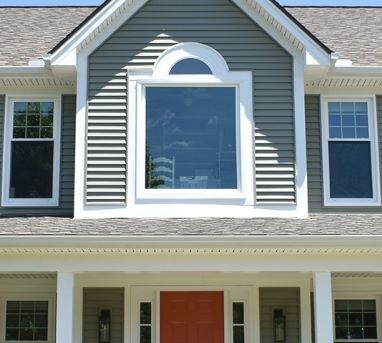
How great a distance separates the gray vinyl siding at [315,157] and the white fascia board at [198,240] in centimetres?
210

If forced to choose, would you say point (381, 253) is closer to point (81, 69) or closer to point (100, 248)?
point (100, 248)

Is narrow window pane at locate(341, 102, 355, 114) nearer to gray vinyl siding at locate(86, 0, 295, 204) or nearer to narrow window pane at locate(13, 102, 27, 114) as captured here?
gray vinyl siding at locate(86, 0, 295, 204)

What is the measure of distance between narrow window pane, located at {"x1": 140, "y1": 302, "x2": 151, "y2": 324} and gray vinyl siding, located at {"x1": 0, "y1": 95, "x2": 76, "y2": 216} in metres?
1.93

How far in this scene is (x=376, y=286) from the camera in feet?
38.2

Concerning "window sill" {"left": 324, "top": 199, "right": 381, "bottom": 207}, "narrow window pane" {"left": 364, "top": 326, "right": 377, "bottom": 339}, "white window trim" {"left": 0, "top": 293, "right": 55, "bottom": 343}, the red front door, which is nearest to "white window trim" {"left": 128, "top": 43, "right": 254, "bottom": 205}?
"window sill" {"left": 324, "top": 199, "right": 381, "bottom": 207}

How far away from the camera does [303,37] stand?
10586 mm

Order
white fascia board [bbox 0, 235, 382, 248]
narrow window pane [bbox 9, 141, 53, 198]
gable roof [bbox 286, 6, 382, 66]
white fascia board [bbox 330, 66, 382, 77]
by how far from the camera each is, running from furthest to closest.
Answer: gable roof [bbox 286, 6, 382, 66]
narrow window pane [bbox 9, 141, 53, 198]
white fascia board [bbox 330, 66, 382, 77]
white fascia board [bbox 0, 235, 382, 248]

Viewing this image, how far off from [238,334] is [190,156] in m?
2.99

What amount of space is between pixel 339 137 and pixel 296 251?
2897 millimetres

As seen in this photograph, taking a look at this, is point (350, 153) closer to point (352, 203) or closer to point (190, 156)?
point (352, 203)

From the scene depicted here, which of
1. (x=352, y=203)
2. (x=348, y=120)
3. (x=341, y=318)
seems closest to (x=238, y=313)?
(x=341, y=318)

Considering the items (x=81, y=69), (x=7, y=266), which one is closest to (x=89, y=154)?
(x=81, y=69)

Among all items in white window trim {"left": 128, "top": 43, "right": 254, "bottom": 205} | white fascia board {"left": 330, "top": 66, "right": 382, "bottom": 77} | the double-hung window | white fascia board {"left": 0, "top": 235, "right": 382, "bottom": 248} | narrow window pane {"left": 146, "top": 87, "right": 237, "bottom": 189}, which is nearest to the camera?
white fascia board {"left": 0, "top": 235, "right": 382, "bottom": 248}

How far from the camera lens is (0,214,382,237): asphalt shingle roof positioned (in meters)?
9.27
